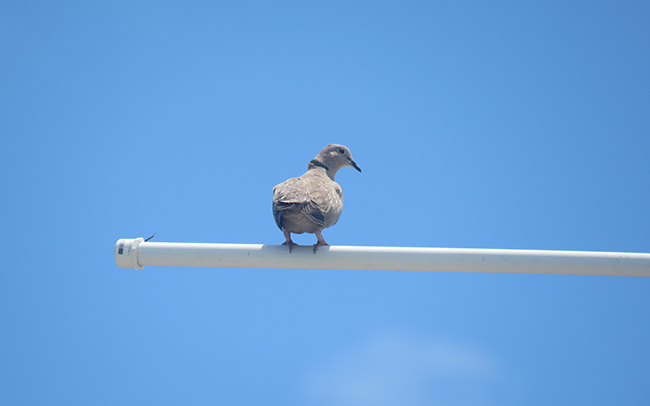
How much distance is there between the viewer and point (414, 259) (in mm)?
4707

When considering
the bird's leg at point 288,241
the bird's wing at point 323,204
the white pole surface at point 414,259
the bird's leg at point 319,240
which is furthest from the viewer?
the bird's wing at point 323,204

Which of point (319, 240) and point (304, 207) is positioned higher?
point (304, 207)

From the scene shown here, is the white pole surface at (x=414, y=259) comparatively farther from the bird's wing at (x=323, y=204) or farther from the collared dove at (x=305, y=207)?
the bird's wing at (x=323, y=204)

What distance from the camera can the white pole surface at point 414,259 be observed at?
471 centimetres

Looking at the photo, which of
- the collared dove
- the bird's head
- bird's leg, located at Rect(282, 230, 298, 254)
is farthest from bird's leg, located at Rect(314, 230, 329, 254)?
the bird's head

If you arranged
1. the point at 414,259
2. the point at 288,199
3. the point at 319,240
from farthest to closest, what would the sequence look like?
1. the point at 288,199
2. the point at 319,240
3. the point at 414,259

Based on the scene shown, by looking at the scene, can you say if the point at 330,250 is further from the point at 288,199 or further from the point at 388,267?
the point at 288,199

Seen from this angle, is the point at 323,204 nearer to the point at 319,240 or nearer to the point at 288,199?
the point at 288,199

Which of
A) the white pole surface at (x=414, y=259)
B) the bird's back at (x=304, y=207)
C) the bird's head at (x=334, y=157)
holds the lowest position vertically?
the white pole surface at (x=414, y=259)

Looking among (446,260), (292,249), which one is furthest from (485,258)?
(292,249)

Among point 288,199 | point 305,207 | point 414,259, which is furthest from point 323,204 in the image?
point 414,259

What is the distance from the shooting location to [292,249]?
5.27 metres

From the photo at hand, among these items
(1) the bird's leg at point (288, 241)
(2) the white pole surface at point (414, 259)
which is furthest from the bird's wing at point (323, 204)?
(2) the white pole surface at point (414, 259)

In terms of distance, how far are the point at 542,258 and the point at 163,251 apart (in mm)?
3371
